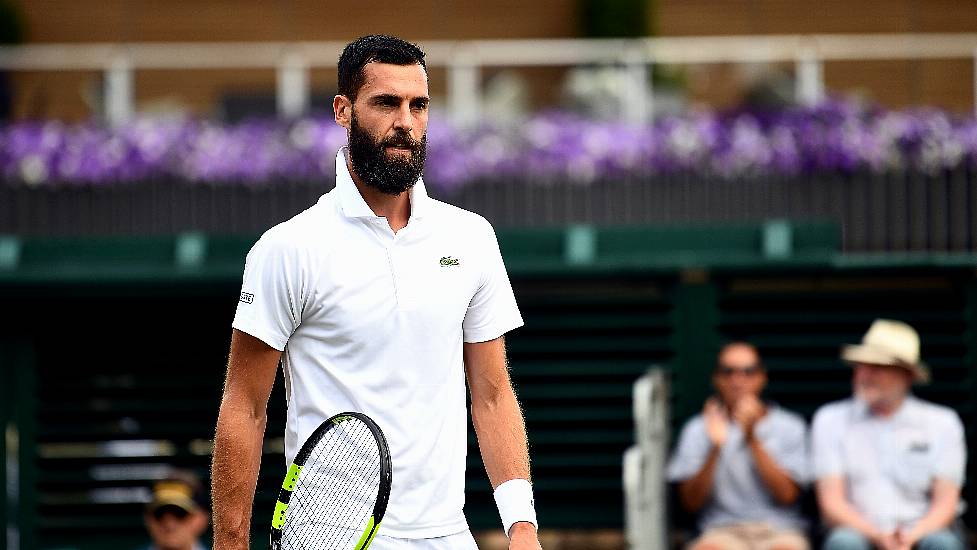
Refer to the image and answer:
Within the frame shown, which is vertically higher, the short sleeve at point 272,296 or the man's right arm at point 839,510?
the short sleeve at point 272,296

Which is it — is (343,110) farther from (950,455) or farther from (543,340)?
(543,340)

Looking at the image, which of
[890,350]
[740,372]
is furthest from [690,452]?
[890,350]

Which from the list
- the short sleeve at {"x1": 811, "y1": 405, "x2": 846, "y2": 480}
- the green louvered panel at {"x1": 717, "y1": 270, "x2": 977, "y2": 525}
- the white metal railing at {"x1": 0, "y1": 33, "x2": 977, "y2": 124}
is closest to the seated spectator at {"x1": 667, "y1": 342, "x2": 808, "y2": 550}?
the short sleeve at {"x1": 811, "y1": 405, "x2": 846, "y2": 480}

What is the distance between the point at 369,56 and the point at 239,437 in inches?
37.0

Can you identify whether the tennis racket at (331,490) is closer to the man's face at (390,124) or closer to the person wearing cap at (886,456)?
the man's face at (390,124)

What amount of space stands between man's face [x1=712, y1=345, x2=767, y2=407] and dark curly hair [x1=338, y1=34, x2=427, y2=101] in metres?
4.84

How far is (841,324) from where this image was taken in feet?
32.2

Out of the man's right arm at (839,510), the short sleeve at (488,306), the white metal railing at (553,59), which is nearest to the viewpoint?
the short sleeve at (488,306)

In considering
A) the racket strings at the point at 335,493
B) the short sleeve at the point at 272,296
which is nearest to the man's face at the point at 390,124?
the short sleeve at the point at 272,296

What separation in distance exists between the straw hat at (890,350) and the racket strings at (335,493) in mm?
5015

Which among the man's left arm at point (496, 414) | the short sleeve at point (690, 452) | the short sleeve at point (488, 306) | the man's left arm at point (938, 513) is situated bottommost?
the man's left arm at point (938, 513)

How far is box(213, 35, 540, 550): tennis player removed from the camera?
12.4 feet

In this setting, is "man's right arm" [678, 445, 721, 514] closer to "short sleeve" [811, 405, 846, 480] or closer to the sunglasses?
the sunglasses

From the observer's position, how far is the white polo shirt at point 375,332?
3.81 meters
